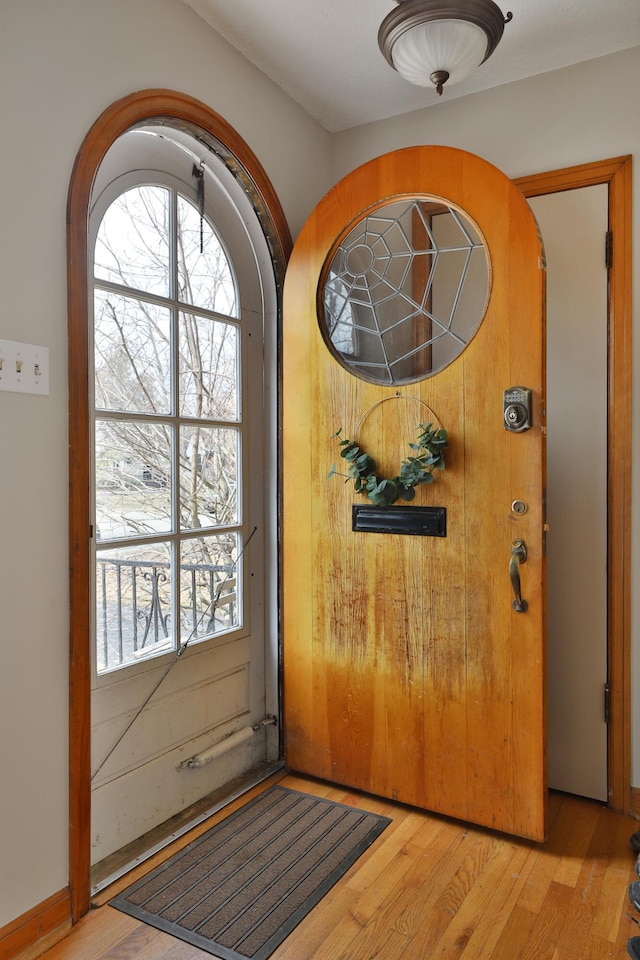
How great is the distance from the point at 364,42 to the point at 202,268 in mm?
879

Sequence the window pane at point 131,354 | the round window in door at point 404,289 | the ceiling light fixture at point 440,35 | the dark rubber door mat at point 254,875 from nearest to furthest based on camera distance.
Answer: the dark rubber door mat at point 254,875 → the ceiling light fixture at point 440,35 → the window pane at point 131,354 → the round window in door at point 404,289

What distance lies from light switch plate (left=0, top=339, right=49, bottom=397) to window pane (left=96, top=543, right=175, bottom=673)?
0.51 metres

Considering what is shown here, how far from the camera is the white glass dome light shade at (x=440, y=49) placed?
1.75 meters

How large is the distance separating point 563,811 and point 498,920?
641 millimetres

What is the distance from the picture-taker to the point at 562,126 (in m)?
2.23

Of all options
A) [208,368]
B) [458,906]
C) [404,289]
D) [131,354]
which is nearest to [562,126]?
[404,289]

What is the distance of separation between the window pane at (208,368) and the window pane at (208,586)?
1.41ft

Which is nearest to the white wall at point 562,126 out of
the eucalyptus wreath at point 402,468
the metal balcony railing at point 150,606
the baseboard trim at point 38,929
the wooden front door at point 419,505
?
the wooden front door at point 419,505

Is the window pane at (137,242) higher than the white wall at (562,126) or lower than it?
lower

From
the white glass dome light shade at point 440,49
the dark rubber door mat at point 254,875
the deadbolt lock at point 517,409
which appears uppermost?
the white glass dome light shade at point 440,49

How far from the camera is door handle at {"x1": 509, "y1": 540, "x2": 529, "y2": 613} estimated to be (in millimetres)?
1922

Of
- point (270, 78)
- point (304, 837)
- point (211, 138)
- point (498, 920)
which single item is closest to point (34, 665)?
point (304, 837)

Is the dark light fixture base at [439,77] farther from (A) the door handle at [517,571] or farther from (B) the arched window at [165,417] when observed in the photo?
(A) the door handle at [517,571]

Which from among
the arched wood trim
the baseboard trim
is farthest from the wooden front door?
the baseboard trim
